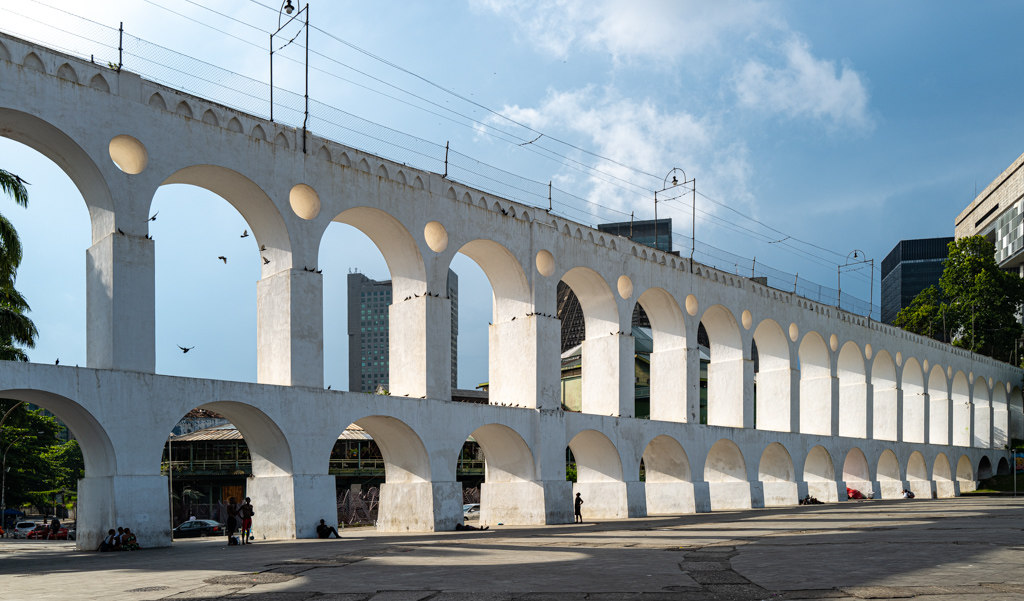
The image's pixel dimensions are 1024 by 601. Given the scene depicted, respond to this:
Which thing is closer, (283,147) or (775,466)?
(283,147)

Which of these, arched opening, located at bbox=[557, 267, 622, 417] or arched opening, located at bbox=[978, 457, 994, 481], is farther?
arched opening, located at bbox=[978, 457, 994, 481]

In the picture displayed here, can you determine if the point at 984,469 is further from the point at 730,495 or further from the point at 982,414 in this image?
the point at 730,495

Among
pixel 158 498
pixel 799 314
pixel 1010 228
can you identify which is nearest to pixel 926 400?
pixel 799 314

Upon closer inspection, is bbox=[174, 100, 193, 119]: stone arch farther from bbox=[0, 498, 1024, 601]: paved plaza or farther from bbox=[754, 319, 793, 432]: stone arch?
bbox=[754, 319, 793, 432]: stone arch

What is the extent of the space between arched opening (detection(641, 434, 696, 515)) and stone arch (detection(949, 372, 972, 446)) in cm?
3112

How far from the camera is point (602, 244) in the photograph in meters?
30.3

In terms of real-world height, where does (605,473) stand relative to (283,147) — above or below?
below

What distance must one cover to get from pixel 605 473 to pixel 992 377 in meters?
41.3

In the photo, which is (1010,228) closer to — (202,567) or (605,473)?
(605,473)

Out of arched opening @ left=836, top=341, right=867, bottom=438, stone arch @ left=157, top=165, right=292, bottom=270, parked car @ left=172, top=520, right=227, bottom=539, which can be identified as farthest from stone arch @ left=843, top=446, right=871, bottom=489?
stone arch @ left=157, top=165, right=292, bottom=270

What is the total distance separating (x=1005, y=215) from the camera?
68250 mm

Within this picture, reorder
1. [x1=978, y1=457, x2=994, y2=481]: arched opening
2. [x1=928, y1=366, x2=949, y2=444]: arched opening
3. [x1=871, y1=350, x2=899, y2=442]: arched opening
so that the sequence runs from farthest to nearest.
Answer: [x1=978, y1=457, x2=994, y2=481]: arched opening
[x1=928, y1=366, x2=949, y2=444]: arched opening
[x1=871, y1=350, x2=899, y2=442]: arched opening

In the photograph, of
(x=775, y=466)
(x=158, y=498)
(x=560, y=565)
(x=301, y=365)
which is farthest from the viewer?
(x=775, y=466)

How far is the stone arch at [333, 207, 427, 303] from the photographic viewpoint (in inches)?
953
